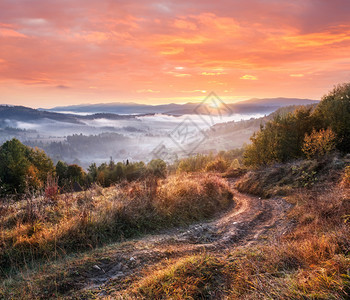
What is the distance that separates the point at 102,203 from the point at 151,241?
2455mm

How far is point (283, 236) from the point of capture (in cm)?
591

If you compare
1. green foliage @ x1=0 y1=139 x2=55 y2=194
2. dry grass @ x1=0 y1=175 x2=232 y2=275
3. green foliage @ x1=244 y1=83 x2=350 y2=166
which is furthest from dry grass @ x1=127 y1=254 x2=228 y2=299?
green foliage @ x1=0 y1=139 x2=55 y2=194

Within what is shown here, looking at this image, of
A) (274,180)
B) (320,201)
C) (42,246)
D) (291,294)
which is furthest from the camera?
(274,180)

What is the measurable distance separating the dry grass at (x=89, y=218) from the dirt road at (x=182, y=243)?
2.09 feet

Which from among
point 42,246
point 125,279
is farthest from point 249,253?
point 42,246

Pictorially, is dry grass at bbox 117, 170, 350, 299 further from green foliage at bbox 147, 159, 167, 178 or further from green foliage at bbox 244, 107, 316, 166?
green foliage at bbox 244, 107, 316, 166

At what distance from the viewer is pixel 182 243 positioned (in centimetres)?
623

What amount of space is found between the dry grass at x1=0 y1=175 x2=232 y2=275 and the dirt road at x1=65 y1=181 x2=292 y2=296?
2.09ft

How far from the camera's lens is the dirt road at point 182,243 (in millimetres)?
4379

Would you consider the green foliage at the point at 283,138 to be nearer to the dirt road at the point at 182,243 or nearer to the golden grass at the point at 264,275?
the dirt road at the point at 182,243

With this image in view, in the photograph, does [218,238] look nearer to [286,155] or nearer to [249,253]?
[249,253]

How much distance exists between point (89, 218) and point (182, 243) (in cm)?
257

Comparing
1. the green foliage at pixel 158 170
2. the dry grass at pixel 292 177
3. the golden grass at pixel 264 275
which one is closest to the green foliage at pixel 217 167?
Result: the green foliage at pixel 158 170

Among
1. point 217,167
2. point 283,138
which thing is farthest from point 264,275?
point 217,167
